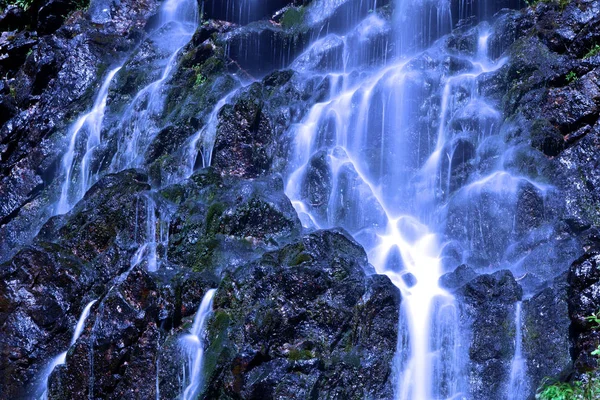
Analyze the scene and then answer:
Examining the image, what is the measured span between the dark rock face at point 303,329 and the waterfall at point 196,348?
8.7 inches

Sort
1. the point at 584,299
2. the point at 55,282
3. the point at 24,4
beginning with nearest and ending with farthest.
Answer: the point at 584,299 → the point at 55,282 → the point at 24,4

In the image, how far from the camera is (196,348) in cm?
1112

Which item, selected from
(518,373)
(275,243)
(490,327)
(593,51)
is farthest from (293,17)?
(518,373)

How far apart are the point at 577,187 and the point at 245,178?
7140 mm

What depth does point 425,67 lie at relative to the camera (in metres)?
16.9

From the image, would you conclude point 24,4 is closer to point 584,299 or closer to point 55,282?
point 55,282

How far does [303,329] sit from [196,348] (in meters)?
1.82

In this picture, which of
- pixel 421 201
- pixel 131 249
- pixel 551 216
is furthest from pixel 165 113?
pixel 551 216

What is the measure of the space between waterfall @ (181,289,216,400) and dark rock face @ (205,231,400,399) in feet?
0.73

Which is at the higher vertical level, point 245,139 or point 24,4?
point 24,4

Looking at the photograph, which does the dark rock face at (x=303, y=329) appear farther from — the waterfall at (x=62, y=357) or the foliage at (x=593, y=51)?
the foliage at (x=593, y=51)

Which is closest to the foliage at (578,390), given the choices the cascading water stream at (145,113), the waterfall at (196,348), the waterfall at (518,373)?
the waterfall at (518,373)

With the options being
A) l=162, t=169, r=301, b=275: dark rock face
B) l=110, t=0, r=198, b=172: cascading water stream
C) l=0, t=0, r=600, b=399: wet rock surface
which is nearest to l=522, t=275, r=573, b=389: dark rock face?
l=0, t=0, r=600, b=399: wet rock surface

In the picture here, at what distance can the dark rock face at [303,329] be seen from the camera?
10125 mm
